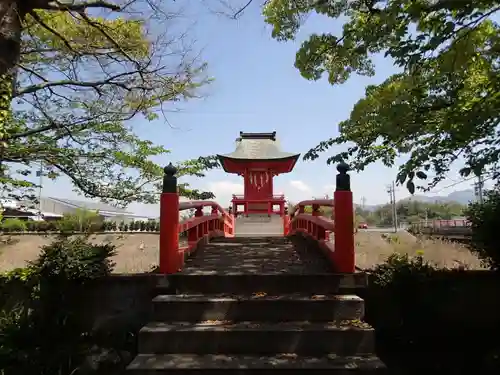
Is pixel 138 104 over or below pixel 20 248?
over

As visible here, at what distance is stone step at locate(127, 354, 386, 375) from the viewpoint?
2.96 meters

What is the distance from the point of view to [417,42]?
2.83 metres

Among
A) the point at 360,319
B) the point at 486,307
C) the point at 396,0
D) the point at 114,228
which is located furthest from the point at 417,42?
the point at 114,228

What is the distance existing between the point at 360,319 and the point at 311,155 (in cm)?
347

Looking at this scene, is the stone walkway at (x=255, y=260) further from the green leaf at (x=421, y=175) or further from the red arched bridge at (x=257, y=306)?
the green leaf at (x=421, y=175)

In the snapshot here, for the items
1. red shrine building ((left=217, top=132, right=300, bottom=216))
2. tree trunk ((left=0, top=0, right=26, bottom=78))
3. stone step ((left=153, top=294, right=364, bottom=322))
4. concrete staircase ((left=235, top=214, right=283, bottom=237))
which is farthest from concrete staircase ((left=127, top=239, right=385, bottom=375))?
red shrine building ((left=217, top=132, right=300, bottom=216))

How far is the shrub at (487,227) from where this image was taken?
14.8 ft

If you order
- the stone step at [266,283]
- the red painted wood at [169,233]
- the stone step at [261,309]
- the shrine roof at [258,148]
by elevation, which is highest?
the shrine roof at [258,148]

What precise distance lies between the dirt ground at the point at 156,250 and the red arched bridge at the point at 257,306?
9.50ft

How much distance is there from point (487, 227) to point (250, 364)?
3520mm

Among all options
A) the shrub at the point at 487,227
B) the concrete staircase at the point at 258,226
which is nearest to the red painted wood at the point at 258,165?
the concrete staircase at the point at 258,226

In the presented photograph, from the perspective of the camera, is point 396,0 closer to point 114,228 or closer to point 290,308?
point 290,308

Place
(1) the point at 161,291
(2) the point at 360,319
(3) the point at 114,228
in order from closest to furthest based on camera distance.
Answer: (2) the point at 360,319 < (1) the point at 161,291 < (3) the point at 114,228

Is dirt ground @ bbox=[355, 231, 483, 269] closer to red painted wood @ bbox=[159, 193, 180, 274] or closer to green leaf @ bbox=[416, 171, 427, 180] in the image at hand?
green leaf @ bbox=[416, 171, 427, 180]
